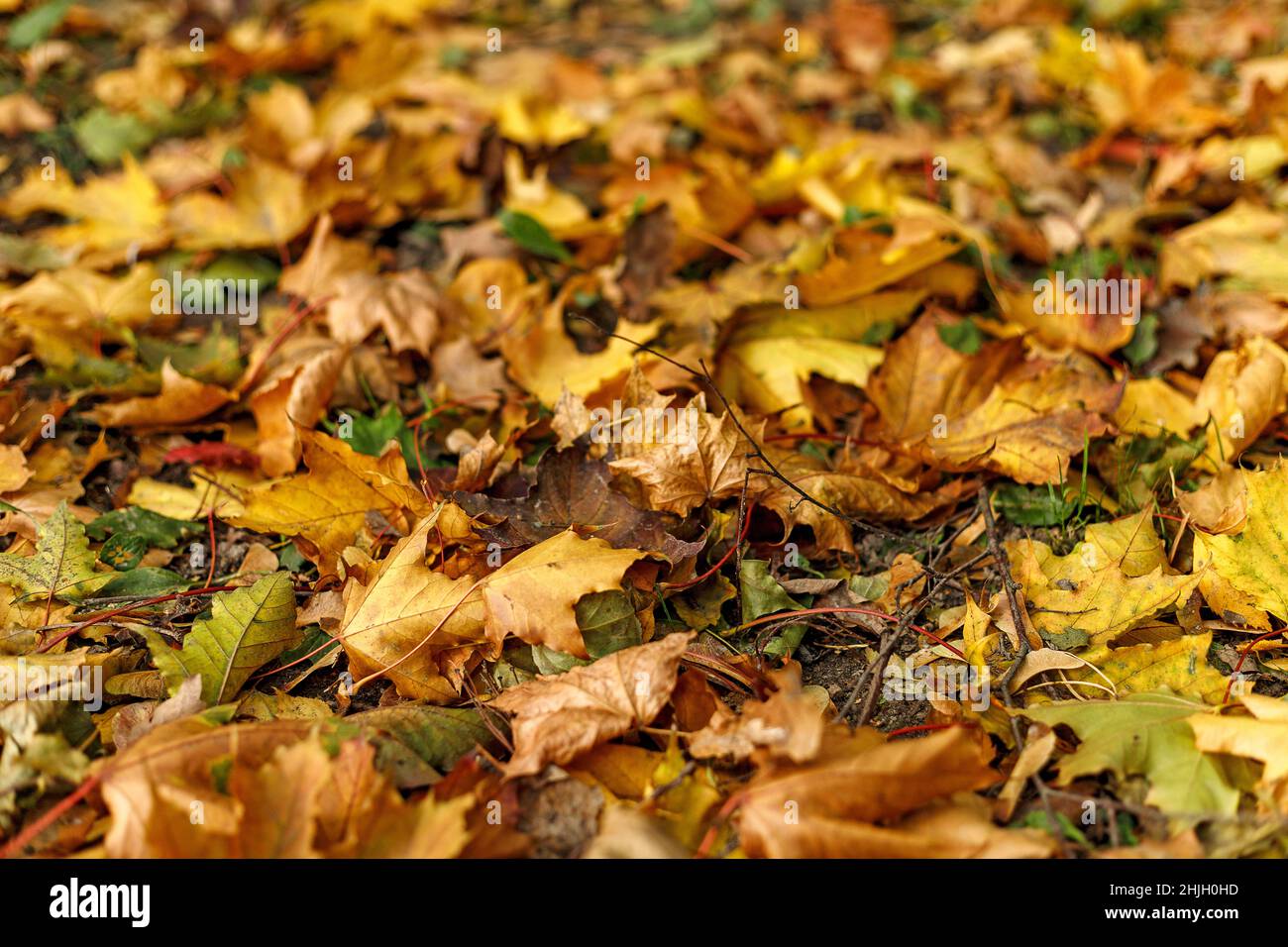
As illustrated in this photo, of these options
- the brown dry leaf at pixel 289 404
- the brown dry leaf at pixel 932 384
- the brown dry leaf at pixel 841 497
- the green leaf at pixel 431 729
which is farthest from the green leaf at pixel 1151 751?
the brown dry leaf at pixel 289 404

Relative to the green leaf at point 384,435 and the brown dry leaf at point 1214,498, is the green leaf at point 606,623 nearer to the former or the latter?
the green leaf at point 384,435

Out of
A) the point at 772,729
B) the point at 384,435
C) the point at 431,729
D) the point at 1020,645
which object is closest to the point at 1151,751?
the point at 1020,645

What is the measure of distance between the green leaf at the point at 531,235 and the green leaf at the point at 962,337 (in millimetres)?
987

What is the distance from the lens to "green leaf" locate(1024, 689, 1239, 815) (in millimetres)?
1379

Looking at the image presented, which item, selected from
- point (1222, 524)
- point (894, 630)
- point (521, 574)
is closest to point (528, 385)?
point (521, 574)

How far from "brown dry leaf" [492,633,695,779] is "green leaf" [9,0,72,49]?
127 inches

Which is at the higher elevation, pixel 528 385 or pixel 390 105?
pixel 390 105

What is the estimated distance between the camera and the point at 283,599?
67.9 inches

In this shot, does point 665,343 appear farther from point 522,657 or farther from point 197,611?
point 197,611

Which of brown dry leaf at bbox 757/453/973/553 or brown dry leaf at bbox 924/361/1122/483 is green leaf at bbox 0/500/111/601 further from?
brown dry leaf at bbox 924/361/1122/483

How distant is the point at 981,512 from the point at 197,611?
1460 millimetres

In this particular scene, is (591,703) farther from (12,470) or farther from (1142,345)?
(1142,345)

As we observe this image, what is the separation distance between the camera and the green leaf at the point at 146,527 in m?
1.95

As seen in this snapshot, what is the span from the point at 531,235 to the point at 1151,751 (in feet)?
6.05
